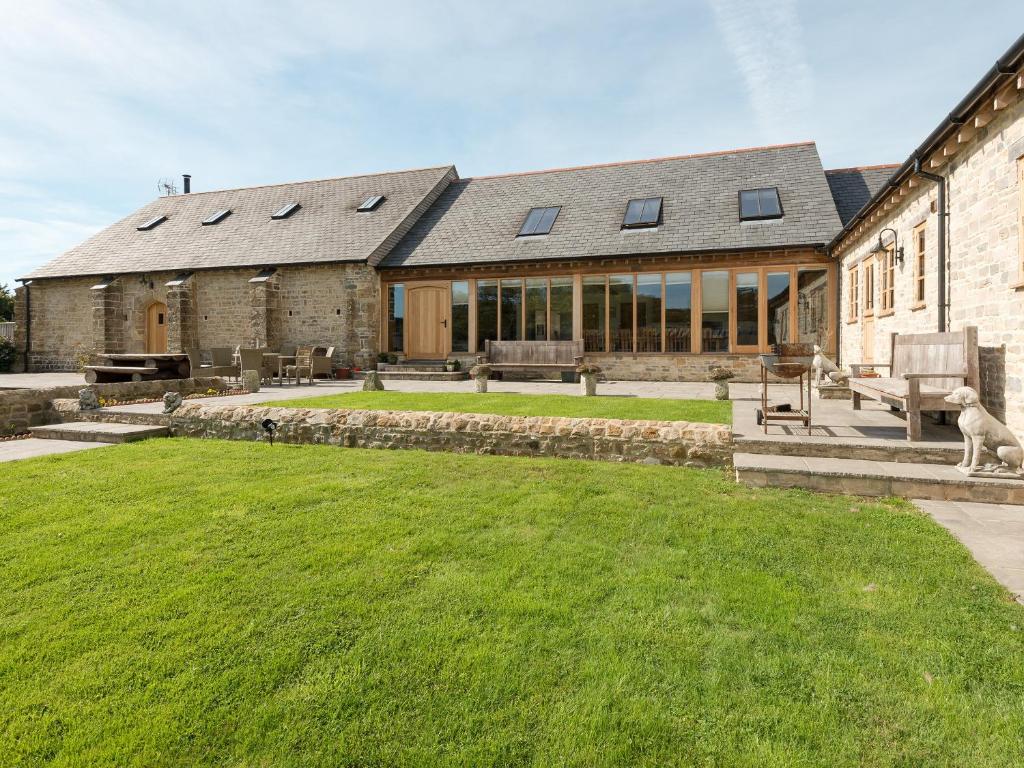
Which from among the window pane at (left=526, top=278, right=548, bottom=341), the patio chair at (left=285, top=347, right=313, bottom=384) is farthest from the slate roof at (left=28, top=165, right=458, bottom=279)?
the window pane at (left=526, top=278, right=548, bottom=341)

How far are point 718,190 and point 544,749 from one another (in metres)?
17.5

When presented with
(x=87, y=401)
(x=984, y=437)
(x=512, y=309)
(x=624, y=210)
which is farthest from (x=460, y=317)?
(x=984, y=437)

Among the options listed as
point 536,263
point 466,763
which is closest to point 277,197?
point 536,263

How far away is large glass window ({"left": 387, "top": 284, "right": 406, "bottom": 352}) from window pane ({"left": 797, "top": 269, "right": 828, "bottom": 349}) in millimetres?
11909

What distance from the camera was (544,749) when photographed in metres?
1.73

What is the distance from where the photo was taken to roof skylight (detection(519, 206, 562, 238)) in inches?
667

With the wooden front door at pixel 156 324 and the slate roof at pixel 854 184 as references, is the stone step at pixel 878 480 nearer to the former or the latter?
the slate roof at pixel 854 184

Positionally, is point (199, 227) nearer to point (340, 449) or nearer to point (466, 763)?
point (340, 449)

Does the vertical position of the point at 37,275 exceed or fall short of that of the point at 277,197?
it falls short

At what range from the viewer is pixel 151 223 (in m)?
23.0

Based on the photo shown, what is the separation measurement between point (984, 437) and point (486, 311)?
13.7m

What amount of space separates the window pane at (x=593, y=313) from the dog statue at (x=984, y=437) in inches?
450

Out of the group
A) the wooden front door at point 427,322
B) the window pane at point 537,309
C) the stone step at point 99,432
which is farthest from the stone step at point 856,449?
the wooden front door at point 427,322

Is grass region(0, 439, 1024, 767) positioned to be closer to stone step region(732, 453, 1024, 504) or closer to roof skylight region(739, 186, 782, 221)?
stone step region(732, 453, 1024, 504)
